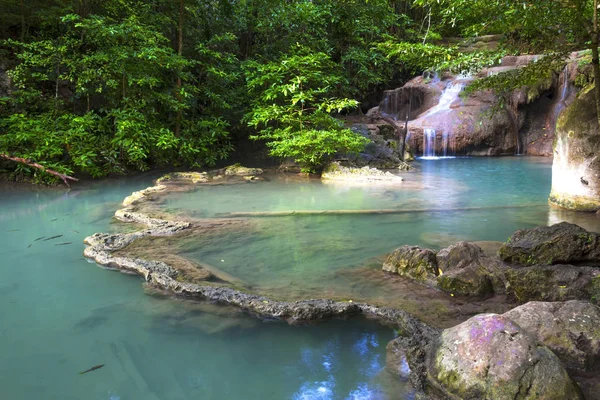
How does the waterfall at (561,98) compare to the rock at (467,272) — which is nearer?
the rock at (467,272)

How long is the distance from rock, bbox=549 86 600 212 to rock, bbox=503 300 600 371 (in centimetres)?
489

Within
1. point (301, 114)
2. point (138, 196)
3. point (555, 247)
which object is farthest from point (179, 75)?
point (555, 247)

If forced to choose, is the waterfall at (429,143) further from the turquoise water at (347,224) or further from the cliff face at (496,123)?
the turquoise water at (347,224)

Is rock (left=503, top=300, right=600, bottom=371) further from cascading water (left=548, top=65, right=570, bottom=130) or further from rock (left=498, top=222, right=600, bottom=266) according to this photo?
cascading water (left=548, top=65, right=570, bottom=130)

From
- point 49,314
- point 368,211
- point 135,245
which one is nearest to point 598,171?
point 368,211

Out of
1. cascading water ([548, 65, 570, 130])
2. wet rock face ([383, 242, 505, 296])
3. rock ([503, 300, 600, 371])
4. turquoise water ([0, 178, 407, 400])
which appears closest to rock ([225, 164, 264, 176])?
turquoise water ([0, 178, 407, 400])

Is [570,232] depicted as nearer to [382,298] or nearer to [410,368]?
[382,298]

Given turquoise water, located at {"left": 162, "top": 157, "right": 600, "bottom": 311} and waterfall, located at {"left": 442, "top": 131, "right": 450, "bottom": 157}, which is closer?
turquoise water, located at {"left": 162, "top": 157, "right": 600, "bottom": 311}

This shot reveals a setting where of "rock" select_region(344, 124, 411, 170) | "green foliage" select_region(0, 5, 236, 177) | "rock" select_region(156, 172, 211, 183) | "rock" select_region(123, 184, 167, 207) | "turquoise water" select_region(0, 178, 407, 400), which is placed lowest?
"turquoise water" select_region(0, 178, 407, 400)

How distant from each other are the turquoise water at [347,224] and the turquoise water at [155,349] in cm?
80

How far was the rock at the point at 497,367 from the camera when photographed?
232cm

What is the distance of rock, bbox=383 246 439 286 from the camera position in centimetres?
436

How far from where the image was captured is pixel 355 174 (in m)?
11.7

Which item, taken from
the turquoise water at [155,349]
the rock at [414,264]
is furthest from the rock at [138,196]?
the rock at [414,264]
